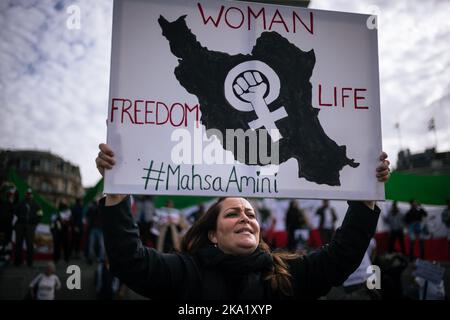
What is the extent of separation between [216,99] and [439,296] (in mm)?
5606

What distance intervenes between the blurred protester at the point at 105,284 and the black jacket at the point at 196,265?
590cm

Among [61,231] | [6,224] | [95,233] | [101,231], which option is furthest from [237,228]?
[61,231]

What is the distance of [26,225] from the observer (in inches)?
356

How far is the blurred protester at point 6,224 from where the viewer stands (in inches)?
348

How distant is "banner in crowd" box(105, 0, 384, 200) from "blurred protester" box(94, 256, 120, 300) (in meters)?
5.98

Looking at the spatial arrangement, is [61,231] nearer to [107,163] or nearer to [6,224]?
[6,224]

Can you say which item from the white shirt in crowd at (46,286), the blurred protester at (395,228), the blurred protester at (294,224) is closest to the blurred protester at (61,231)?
the white shirt in crowd at (46,286)

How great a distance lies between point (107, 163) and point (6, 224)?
7696mm

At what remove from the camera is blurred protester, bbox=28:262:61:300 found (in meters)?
7.59

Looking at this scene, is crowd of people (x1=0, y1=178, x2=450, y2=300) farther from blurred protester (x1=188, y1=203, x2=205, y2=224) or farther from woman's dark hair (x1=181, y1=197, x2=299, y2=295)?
woman's dark hair (x1=181, y1=197, x2=299, y2=295)
